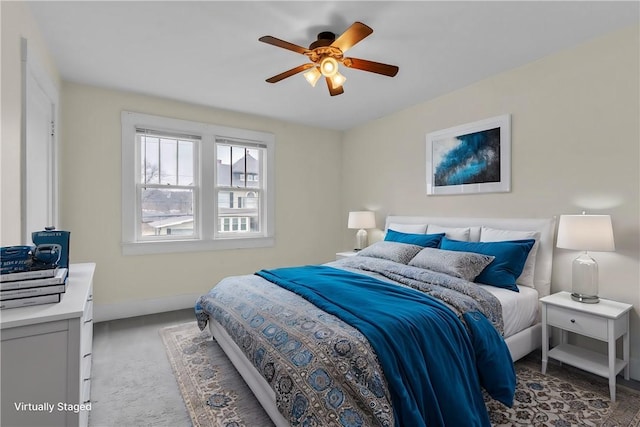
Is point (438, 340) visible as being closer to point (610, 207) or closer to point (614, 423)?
point (614, 423)

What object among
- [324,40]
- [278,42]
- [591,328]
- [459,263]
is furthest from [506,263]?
[278,42]

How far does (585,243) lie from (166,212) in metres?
4.18

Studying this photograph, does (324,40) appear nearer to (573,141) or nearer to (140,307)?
(573,141)

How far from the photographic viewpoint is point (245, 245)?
173 inches

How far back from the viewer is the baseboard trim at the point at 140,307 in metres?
3.50

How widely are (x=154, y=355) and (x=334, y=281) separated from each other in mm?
1704

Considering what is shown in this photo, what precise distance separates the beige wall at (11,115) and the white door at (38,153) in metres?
0.10

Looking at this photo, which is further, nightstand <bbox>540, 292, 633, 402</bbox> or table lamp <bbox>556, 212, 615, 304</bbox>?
table lamp <bbox>556, 212, 615, 304</bbox>

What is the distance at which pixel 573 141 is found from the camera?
103 inches

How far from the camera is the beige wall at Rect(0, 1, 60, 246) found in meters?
1.67

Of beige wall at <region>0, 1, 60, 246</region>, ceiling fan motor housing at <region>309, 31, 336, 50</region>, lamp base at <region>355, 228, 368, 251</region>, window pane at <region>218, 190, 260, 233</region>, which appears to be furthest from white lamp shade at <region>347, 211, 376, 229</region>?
beige wall at <region>0, 1, 60, 246</region>

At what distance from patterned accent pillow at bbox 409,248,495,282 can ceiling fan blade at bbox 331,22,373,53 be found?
1830 millimetres

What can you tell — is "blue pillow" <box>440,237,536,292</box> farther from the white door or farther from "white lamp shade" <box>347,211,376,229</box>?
the white door

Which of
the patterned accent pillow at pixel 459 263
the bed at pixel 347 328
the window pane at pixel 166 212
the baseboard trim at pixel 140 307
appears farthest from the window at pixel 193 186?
the patterned accent pillow at pixel 459 263
